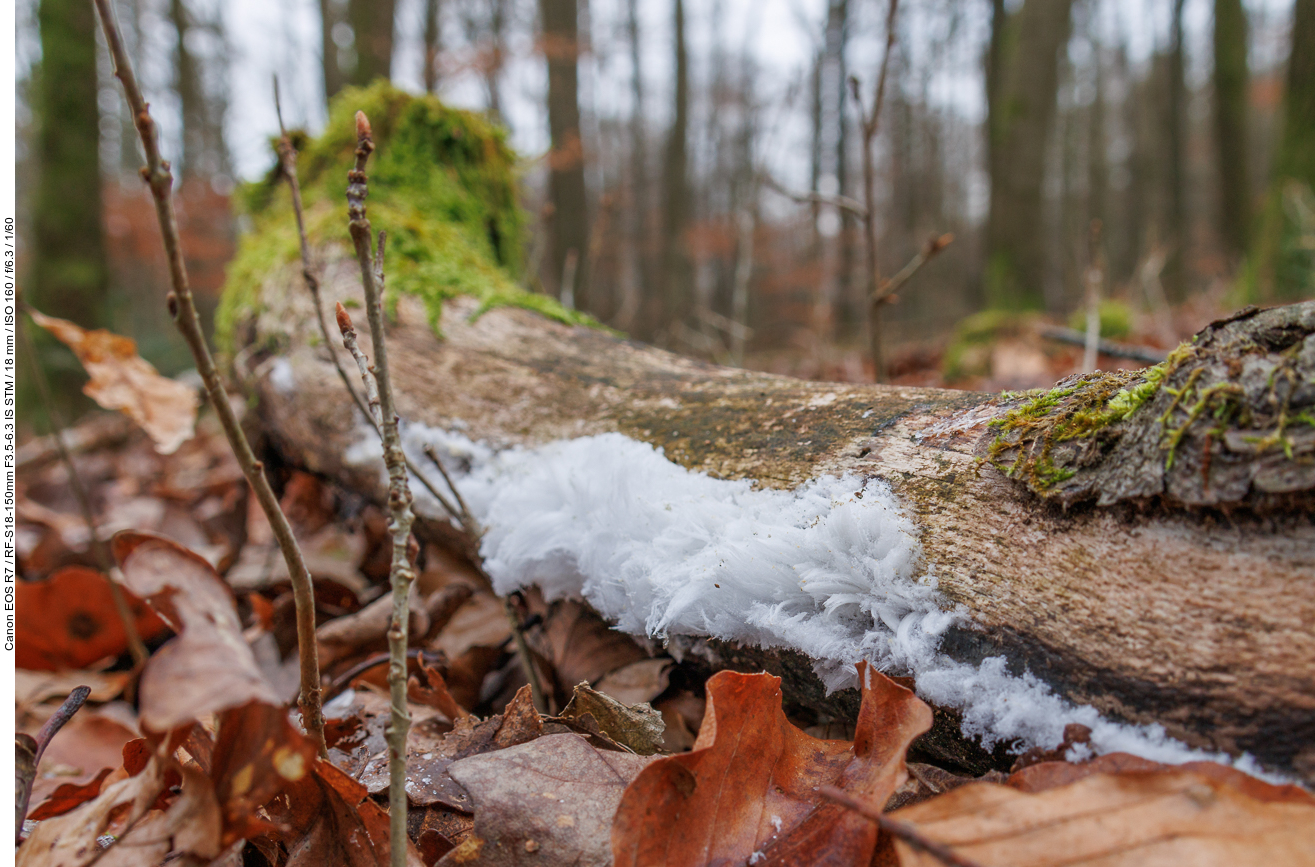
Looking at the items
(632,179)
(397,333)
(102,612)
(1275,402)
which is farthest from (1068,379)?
(632,179)

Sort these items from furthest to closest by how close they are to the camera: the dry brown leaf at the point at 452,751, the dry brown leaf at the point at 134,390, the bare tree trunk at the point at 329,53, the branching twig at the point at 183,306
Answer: the bare tree trunk at the point at 329,53 < the dry brown leaf at the point at 134,390 < the dry brown leaf at the point at 452,751 < the branching twig at the point at 183,306

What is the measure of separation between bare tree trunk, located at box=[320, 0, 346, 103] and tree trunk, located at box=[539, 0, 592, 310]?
7.32 feet

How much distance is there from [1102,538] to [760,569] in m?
0.44

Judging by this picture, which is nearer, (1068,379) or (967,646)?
(967,646)

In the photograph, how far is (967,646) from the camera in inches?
34.8

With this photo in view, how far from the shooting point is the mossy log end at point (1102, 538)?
0.72 metres

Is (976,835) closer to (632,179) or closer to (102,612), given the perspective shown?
(102,612)

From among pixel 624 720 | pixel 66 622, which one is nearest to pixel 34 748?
pixel 624 720

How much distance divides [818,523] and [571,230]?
6.51 meters

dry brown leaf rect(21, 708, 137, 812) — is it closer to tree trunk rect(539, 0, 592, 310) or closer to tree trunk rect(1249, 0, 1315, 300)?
tree trunk rect(539, 0, 592, 310)

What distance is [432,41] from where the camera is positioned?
9750 mm

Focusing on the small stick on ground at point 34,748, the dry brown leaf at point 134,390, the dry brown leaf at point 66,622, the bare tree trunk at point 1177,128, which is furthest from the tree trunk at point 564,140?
the bare tree trunk at point 1177,128

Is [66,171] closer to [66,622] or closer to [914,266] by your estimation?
[66,622]

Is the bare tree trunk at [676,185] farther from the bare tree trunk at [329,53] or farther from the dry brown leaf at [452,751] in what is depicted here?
the dry brown leaf at [452,751]
